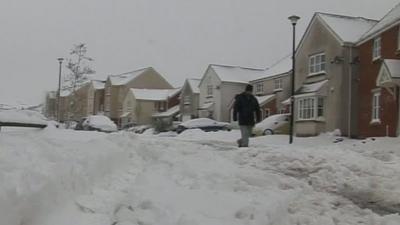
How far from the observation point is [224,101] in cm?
5125

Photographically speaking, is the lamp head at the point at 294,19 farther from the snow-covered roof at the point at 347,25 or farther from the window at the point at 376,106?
the snow-covered roof at the point at 347,25

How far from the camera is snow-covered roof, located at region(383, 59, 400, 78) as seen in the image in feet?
76.9

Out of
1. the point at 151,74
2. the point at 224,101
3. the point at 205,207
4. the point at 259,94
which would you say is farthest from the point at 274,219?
the point at 151,74

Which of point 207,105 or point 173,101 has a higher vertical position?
point 173,101

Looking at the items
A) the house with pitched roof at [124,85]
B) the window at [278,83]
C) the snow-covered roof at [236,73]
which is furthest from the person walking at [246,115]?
the house with pitched roof at [124,85]

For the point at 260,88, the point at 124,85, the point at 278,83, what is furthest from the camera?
the point at 124,85

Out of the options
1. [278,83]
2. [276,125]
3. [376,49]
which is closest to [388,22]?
[376,49]

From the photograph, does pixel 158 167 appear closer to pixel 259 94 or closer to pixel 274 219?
pixel 274 219

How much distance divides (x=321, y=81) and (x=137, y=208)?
28674 mm

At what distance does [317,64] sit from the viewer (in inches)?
1334

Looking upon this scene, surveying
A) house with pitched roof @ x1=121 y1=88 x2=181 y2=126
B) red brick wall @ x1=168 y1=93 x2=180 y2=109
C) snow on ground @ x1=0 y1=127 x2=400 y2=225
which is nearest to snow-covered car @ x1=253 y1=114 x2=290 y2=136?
snow on ground @ x1=0 y1=127 x2=400 y2=225

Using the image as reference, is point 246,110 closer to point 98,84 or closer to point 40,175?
point 40,175

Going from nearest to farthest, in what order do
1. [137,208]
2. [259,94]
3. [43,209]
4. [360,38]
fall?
[43,209], [137,208], [360,38], [259,94]

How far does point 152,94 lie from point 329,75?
42.7 metres
